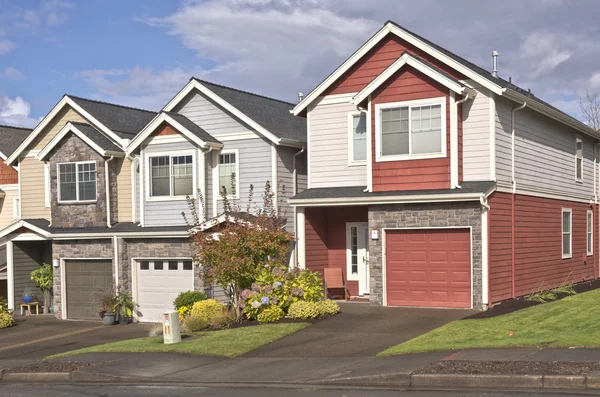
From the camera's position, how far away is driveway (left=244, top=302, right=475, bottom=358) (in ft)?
52.4

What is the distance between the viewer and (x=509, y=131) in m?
21.8

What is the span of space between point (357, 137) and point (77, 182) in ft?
35.9

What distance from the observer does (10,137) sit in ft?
116

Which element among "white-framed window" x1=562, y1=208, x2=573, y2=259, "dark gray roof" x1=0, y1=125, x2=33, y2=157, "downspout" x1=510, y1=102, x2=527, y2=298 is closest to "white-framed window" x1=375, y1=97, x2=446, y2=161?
"downspout" x1=510, y1=102, x2=527, y2=298

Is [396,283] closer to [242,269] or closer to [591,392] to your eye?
[242,269]

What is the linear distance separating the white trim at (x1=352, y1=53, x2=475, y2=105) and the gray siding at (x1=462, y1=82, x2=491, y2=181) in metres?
0.36

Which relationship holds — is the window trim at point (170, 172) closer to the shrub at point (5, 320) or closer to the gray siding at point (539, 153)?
the shrub at point (5, 320)

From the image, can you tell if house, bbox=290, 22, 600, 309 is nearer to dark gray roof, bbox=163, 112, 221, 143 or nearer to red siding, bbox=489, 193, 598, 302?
red siding, bbox=489, 193, 598, 302

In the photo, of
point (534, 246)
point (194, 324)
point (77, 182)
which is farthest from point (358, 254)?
point (77, 182)

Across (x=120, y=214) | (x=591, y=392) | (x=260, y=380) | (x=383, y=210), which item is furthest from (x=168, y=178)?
(x=591, y=392)

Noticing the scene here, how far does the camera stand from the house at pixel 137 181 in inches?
1001

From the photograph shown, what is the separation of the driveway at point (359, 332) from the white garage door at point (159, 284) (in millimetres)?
6654

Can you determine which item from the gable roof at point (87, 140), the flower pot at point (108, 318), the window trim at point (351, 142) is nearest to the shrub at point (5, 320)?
the flower pot at point (108, 318)

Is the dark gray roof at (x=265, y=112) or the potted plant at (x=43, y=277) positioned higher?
the dark gray roof at (x=265, y=112)
